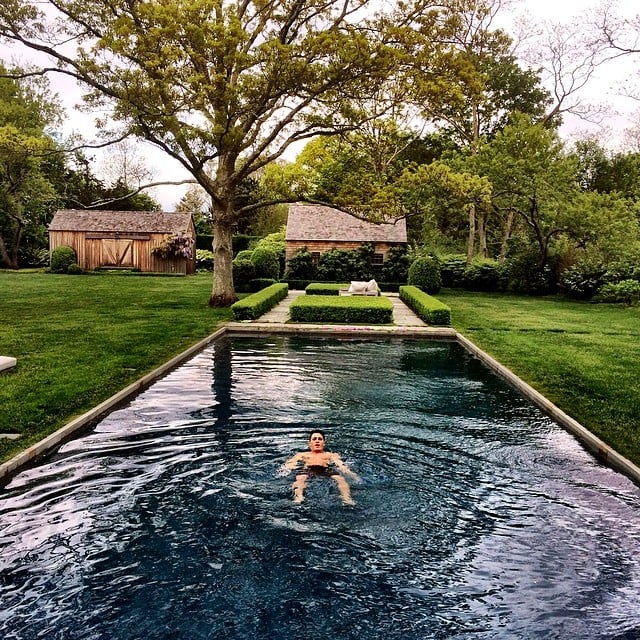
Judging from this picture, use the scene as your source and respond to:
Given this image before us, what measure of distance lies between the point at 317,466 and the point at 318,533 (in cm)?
147

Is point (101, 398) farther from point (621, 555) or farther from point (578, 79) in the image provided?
point (578, 79)

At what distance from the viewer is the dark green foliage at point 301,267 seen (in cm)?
3803

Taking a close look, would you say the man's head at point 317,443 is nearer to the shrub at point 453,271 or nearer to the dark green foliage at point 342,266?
the dark green foliage at point 342,266

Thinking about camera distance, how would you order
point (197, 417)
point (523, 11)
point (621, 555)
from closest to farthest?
point (621, 555)
point (197, 417)
point (523, 11)

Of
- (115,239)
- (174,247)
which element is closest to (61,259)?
(115,239)

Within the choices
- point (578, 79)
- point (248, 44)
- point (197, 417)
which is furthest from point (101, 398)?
point (578, 79)

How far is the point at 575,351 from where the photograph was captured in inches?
648

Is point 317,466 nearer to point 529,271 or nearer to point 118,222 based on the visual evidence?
point 529,271

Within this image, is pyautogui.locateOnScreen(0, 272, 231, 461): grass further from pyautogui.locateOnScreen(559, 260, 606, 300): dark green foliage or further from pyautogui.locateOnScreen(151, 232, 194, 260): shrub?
pyautogui.locateOnScreen(559, 260, 606, 300): dark green foliage

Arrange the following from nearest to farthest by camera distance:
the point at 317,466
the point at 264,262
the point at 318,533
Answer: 1. the point at 318,533
2. the point at 317,466
3. the point at 264,262

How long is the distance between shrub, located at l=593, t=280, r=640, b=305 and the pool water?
2123 centimetres

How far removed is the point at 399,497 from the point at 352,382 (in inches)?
227

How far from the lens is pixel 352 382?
12602 mm

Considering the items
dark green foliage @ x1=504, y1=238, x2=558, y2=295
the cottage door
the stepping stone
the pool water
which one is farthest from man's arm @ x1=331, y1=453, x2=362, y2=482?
the cottage door
